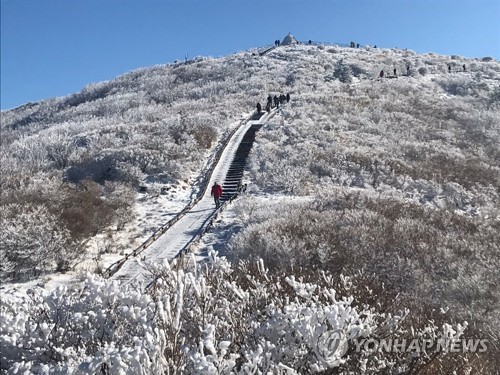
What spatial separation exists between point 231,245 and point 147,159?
13.6 meters

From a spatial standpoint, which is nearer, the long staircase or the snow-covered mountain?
the snow-covered mountain

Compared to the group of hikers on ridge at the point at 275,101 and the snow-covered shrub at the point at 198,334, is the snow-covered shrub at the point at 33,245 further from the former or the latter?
the group of hikers on ridge at the point at 275,101

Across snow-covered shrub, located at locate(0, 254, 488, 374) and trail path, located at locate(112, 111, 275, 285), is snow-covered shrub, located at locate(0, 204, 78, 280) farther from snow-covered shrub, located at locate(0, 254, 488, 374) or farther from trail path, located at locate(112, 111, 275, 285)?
snow-covered shrub, located at locate(0, 254, 488, 374)

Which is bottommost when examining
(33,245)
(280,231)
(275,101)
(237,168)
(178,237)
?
(178,237)

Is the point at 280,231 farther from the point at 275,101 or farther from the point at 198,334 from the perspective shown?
the point at 275,101

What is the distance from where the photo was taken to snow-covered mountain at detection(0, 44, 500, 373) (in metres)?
4.91

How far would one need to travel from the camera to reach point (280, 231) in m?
13.9

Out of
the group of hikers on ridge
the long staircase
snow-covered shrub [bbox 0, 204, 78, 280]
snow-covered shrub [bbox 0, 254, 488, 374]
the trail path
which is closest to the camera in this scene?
snow-covered shrub [bbox 0, 254, 488, 374]

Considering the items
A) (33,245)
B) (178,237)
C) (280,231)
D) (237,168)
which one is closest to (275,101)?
(237,168)

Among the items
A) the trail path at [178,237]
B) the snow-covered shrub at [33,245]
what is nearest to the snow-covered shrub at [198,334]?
the trail path at [178,237]

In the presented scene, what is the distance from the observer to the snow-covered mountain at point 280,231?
491cm

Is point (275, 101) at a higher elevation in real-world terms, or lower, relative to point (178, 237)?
higher

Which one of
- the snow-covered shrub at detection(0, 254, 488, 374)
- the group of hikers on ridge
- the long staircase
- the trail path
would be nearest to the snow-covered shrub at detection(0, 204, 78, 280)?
the trail path

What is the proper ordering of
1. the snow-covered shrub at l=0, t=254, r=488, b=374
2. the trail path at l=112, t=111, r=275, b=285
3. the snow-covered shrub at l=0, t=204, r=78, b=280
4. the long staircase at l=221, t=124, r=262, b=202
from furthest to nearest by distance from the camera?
the long staircase at l=221, t=124, r=262, b=202 → the trail path at l=112, t=111, r=275, b=285 → the snow-covered shrub at l=0, t=204, r=78, b=280 → the snow-covered shrub at l=0, t=254, r=488, b=374
